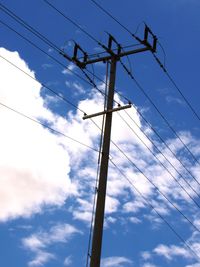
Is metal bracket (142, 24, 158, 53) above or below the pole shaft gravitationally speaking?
above

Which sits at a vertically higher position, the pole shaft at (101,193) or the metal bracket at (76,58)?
the metal bracket at (76,58)

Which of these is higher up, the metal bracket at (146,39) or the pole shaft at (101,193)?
the metal bracket at (146,39)

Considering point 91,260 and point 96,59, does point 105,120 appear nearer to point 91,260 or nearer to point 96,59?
point 96,59

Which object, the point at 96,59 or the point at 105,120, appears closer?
the point at 105,120

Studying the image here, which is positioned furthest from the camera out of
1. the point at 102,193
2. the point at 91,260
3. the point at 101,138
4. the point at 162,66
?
the point at 162,66

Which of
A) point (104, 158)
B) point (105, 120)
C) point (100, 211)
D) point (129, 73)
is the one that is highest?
point (129, 73)

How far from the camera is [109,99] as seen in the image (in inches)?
703

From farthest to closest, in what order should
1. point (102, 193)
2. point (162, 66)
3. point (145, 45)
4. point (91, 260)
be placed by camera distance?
point (162, 66) → point (145, 45) → point (102, 193) → point (91, 260)

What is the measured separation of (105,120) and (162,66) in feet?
13.8

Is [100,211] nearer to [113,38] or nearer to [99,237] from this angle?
[99,237]

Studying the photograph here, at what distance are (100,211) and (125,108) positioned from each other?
140 inches

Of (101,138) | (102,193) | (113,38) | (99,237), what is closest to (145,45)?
(113,38)

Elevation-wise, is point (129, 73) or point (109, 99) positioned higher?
point (129, 73)

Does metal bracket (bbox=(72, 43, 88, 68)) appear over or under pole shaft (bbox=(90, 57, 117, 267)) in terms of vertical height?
over
